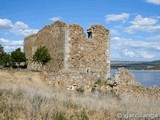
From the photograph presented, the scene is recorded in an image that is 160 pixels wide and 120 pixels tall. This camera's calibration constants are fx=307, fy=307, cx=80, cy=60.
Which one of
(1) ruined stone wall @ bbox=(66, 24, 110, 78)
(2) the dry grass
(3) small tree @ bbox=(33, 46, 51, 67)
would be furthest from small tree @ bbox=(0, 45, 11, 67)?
(2) the dry grass

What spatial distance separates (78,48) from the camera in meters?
24.9

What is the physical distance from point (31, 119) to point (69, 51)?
15160mm

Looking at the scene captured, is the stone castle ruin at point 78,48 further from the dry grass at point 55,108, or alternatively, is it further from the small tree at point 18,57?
the dry grass at point 55,108

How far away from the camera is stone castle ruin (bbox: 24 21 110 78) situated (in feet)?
80.7

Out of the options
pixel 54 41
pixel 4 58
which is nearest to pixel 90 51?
pixel 54 41

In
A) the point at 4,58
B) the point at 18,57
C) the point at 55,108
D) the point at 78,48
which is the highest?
the point at 78,48

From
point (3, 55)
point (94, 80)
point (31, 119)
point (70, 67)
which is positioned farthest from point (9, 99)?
point (3, 55)

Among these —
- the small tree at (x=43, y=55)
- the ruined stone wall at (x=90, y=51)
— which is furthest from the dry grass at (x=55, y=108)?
the small tree at (x=43, y=55)

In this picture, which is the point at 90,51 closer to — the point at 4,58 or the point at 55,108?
the point at 4,58

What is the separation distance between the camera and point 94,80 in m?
22.2

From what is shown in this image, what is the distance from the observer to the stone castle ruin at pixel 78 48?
80.7ft

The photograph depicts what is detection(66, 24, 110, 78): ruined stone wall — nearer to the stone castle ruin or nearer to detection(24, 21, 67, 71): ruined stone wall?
the stone castle ruin

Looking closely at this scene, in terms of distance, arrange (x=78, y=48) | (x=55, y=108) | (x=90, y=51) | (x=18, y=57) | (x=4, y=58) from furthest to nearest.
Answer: (x=18, y=57)
(x=4, y=58)
(x=90, y=51)
(x=78, y=48)
(x=55, y=108)

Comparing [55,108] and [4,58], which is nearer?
[55,108]
